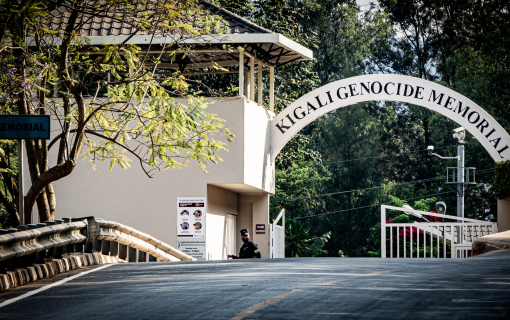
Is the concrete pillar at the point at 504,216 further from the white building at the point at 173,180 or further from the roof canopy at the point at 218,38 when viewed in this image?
the roof canopy at the point at 218,38

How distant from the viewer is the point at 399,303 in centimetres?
793

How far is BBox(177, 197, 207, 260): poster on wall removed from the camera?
21.0 meters

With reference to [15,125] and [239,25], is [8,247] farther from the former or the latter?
[239,25]

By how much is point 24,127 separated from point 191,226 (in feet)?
33.6

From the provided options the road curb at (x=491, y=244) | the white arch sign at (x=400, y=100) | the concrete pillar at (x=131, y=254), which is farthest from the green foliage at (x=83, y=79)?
the white arch sign at (x=400, y=100)

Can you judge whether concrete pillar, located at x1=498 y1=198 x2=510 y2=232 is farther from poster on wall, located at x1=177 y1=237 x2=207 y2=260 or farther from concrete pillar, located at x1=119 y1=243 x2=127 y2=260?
concrete pillar, located at x1=119 y1=243 x2=127 y2=260

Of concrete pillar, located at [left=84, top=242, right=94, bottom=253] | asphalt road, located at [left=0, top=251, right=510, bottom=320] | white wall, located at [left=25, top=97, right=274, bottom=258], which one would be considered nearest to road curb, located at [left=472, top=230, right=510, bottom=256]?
asphalt road, located at [left=0, top=251, right=510, bottom=320]

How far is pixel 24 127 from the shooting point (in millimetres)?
11289

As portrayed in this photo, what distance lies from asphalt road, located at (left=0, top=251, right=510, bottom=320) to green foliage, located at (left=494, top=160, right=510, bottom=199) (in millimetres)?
9690

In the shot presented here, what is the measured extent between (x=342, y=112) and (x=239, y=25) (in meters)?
28.8

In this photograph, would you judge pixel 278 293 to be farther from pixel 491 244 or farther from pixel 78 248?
pixel 491 244

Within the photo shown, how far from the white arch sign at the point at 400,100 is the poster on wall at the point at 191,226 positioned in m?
4.06

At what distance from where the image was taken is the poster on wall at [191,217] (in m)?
21.0

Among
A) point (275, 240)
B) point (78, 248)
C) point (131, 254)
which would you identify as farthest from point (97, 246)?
point (275, 240)
